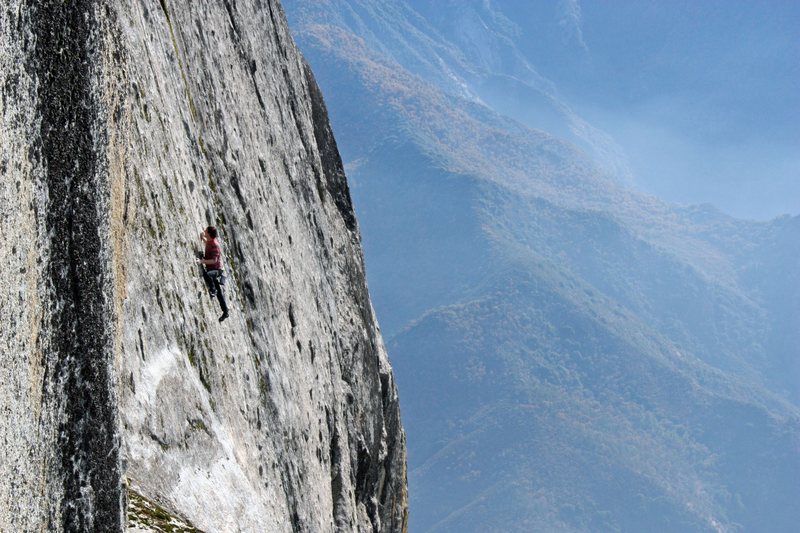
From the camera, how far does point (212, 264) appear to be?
1841cm

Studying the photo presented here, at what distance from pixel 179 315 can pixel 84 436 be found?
664cm

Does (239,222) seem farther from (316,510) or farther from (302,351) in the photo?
(316,510)

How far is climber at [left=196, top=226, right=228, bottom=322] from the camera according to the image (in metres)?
18.4

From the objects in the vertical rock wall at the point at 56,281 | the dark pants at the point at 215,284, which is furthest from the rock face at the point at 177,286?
the dark pants at the point at 215,284

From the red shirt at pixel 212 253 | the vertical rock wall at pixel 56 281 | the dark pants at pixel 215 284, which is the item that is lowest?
the vertical rock wall at pixel 56 281

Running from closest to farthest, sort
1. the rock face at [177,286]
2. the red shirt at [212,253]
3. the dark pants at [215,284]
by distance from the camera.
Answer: the rock face at [177,286] → the red shirt at [212,253] → the dark pants at [215,284]

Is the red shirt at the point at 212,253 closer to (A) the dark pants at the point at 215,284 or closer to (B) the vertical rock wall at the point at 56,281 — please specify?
(A) the dark pants at the point at 215,284

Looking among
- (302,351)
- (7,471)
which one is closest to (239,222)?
(302,351)

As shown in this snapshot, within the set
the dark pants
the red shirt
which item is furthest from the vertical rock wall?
the dark pants

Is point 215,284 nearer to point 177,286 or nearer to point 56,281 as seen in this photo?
point 177,286

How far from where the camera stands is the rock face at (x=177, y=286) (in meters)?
9.73

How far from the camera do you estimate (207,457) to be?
1673 cm

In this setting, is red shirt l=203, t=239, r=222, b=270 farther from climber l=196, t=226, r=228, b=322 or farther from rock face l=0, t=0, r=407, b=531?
rock face l=0, t=0, r=407, b=531

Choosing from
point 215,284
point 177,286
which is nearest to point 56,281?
point 177,286
